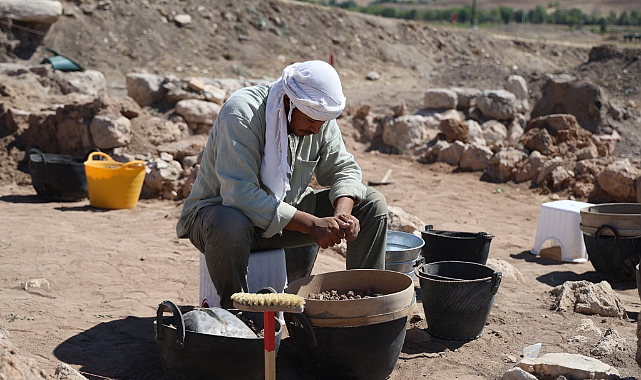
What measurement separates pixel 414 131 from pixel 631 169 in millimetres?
3614

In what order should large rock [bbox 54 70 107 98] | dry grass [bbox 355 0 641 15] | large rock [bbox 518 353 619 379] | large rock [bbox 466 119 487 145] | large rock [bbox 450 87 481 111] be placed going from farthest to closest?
1. dry grass [bbox 355 0 641 15]
2. large rock [bbox 450 87 481 111]
3. large rock [bbox 466 119 487 145]
4. large rock [bbox 54 70 107 98]
5. large rock [bbox 518 353 619 379]

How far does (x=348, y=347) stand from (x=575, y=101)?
35.4 ft

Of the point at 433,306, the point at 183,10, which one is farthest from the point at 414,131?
the point at 183,10

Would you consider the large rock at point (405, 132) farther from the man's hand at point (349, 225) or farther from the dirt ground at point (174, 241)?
the man's hand at point (349, 225)

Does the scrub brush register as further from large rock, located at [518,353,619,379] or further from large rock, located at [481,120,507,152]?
large rock, located at [481,120,507,152]

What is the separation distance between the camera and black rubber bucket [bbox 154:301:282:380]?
2.89m

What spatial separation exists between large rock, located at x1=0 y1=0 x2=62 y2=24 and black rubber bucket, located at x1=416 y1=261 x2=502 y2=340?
43.6ft

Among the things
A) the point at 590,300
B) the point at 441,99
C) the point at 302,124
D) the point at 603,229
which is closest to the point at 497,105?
the point at 441,99

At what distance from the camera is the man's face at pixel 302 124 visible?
11.5 feet

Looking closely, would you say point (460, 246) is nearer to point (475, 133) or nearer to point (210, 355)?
point (210, 355)

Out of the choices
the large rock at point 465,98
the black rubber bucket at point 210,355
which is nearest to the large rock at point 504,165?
the large rock at point 465,98

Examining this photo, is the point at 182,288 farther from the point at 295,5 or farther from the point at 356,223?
the point at 295,5

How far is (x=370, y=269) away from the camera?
353 centimetres

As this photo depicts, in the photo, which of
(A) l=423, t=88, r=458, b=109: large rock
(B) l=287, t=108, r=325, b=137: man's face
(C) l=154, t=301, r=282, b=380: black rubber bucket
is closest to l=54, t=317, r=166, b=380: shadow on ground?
(C) l=154, t=301, r=282, b=380: black rubber bucket
